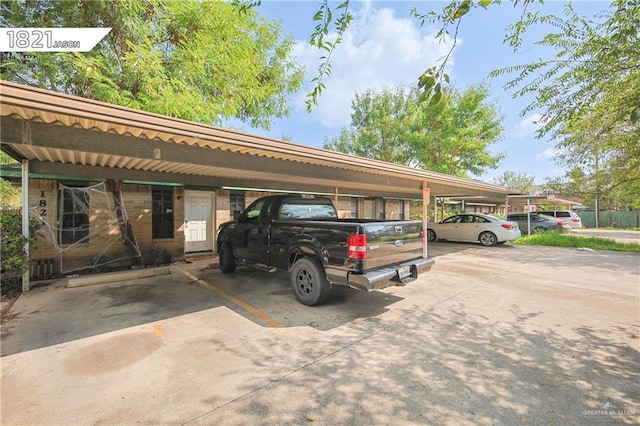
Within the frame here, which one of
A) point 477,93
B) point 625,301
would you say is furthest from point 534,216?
point 625,301

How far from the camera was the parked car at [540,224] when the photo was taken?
15.7m

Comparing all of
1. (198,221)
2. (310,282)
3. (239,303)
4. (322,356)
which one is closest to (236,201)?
(198,221)

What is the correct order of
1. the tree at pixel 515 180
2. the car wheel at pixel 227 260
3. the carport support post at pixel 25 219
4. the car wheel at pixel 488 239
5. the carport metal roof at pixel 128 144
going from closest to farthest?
1. the carport metal roof at pixel 128 144
2. the carport support post at pixel 25 219
3. the car wheel at pixel 227 260
4. the car wheel at pixel 488 239
5. the tree at pixel 515 180

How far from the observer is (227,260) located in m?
6.89

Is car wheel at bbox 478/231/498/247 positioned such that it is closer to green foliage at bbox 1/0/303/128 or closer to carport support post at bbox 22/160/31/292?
green foliage at bbox 1/0/303/128

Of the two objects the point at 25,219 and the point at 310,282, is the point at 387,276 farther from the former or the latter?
the point at 25,219

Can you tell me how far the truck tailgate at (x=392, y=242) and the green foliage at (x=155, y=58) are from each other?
15.5ft

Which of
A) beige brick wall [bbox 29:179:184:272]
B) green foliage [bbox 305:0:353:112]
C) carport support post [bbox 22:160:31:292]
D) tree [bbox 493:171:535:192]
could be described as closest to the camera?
green foliage [bbox 305:0:353:112]

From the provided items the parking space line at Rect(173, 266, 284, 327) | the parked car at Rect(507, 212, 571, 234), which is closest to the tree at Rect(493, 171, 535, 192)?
the parked car at Rect(507, 212, 571, 234)

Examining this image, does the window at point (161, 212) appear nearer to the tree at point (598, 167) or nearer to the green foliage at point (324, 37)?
the green foliage at point (324, 37)

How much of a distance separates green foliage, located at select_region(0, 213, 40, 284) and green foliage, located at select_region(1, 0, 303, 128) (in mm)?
2829

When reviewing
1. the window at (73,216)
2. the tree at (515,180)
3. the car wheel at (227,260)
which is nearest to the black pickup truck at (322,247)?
the car wheel at (227,260)

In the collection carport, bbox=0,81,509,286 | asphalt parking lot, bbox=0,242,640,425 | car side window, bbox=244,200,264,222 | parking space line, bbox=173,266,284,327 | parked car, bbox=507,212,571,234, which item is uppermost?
carport, bbox=0,81,509,286

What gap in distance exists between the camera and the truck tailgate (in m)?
4.16
